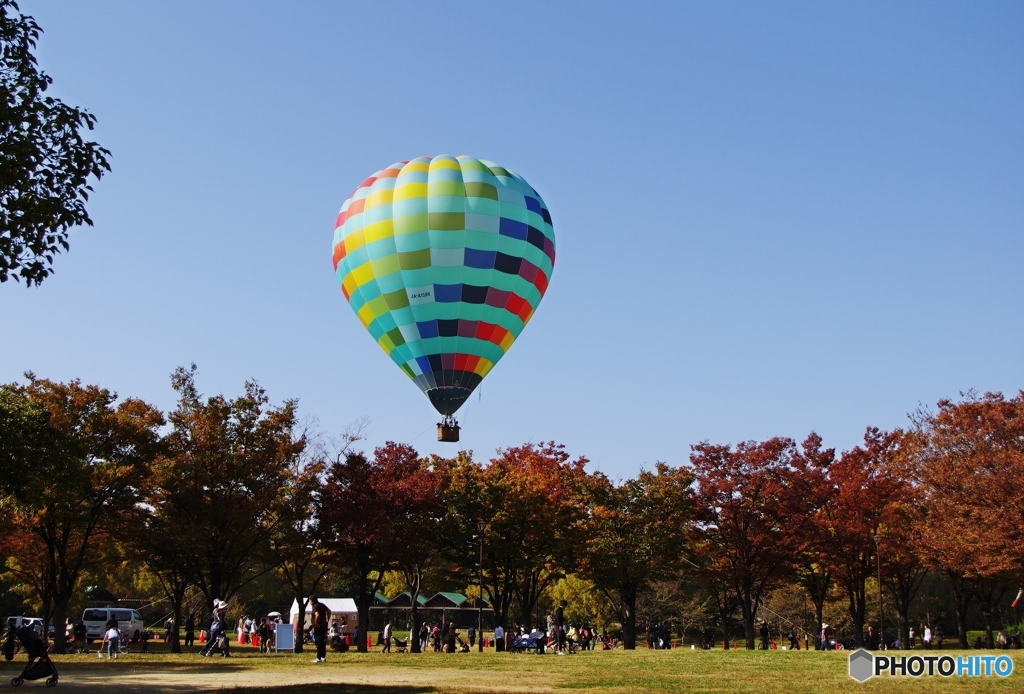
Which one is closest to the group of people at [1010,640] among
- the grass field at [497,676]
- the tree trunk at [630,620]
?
the tree trunk at [630,620]

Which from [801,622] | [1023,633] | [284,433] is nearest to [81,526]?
[284,433]

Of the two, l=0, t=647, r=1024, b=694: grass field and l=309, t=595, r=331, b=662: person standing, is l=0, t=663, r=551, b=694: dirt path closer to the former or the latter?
l=0, t=647, r=1024, b=694: grass field

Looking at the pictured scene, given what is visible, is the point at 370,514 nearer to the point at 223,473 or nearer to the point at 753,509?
the point at 223,473

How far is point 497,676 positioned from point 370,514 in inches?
808

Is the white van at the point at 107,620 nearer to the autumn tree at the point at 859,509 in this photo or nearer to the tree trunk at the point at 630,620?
the tree trunk at the point at 630,620

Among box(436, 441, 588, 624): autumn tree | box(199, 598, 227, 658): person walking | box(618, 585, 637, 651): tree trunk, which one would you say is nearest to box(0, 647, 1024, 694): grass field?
box(199, 598, 227, 658): person walking

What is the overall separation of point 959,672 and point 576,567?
1092 inches

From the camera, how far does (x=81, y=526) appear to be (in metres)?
35.8

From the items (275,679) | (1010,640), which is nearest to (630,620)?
(1010,640)

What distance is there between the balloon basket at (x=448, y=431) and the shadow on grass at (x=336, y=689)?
611 inches

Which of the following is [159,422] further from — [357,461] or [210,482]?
[357,461]

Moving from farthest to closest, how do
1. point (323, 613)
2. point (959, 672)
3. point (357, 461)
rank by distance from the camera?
point (357, 461) → point (323, 613) → point (959, 672)

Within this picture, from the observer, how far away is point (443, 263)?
29.1 m

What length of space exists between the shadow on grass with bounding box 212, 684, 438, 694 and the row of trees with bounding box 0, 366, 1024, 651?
12.6 meters
